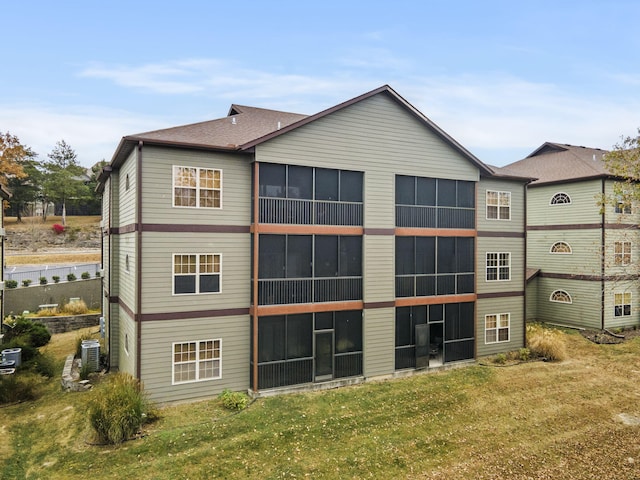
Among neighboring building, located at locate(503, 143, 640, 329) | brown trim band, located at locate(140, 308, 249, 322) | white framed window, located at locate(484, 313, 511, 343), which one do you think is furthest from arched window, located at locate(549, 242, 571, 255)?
brown trim band, located at locate(140, 308, 249, 322)

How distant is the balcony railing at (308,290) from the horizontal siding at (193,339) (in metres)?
1.20

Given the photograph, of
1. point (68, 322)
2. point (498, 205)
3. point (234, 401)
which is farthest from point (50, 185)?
point (498, 205)

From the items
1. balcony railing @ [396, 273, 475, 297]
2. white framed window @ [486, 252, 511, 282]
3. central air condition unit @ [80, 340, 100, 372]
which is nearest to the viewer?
central air condition unit @ [80, 340, 100, 372]

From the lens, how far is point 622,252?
23406mm

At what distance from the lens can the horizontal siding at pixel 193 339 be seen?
42.3 ft

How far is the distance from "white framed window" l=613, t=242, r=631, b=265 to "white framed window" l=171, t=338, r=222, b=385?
75.5 feet

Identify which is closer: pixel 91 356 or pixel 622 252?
pixel 91 356

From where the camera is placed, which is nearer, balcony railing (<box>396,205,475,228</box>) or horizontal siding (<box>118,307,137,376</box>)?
horizontal siding (<box>118,307,137,376</box>)

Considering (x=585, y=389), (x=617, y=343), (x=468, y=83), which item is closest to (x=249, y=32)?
(x=468, y=83)

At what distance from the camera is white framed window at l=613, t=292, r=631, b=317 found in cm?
2389

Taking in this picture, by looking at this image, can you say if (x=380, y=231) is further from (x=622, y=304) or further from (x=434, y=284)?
(x=622, y=304)

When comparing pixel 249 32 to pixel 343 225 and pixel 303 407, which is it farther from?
pixel 303 407

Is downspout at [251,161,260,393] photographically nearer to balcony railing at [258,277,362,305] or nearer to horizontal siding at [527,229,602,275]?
balcony railing at [258,277,362,305]

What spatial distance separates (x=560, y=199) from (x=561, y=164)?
300 cm
